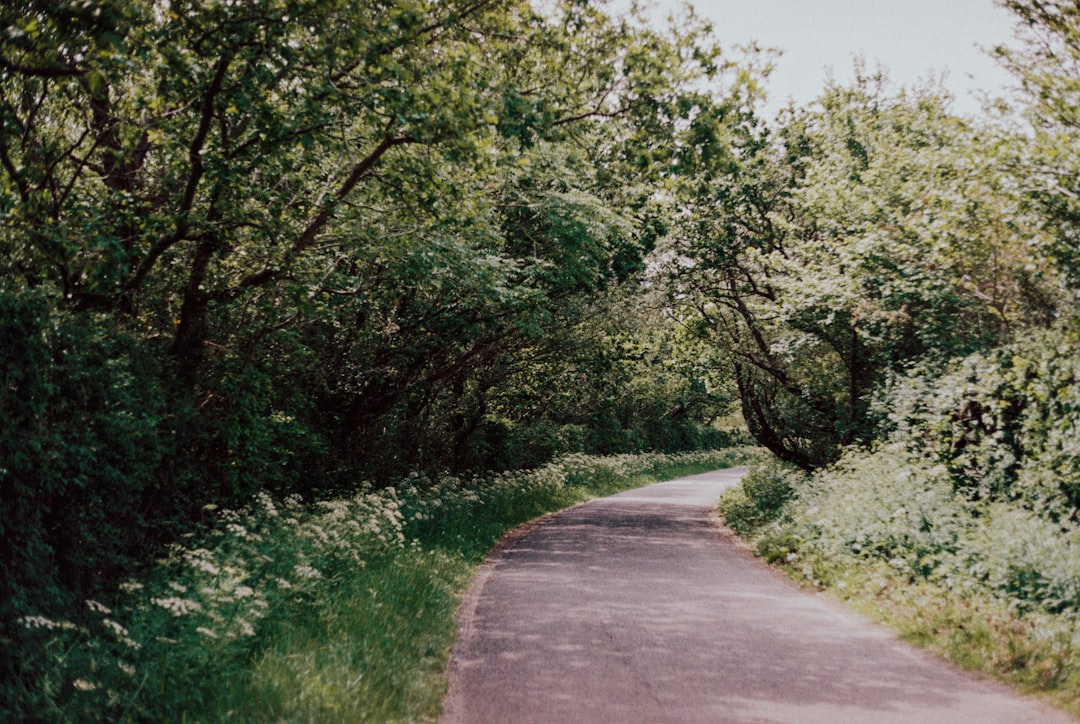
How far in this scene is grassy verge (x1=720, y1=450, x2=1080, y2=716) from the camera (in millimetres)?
6922

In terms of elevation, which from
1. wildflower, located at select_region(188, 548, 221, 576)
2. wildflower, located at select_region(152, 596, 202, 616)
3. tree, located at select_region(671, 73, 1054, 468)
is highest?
tree, located at select_region(671, 73, 1054, 468)

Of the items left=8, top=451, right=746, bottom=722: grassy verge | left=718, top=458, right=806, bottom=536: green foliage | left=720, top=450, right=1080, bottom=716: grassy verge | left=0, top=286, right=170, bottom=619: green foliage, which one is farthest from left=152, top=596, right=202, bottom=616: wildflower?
left=718, top=458, right=806, bottom=536: green foliage

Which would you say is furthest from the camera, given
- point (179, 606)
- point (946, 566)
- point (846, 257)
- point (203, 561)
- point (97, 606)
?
point (846, 257)

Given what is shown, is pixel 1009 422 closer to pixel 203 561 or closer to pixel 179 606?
pixel 203 561

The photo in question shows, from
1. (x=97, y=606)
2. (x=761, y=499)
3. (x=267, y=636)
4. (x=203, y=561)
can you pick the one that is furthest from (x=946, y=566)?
(x=761, y=499)

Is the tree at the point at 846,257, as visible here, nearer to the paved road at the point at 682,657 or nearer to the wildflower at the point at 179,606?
the paved road at the point at 682,657

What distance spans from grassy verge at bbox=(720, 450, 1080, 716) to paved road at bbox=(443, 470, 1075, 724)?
351 mm

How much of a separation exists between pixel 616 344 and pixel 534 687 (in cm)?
1686

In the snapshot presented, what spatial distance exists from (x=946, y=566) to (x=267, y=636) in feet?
23.8

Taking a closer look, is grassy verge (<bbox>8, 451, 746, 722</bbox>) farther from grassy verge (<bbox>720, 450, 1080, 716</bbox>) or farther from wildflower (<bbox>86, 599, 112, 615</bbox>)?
grassy verge (<bbox>720, 450, 1080, 716</bbox>)

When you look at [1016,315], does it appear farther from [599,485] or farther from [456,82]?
[599,485]

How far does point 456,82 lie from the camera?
855cm

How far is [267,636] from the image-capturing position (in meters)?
6.92

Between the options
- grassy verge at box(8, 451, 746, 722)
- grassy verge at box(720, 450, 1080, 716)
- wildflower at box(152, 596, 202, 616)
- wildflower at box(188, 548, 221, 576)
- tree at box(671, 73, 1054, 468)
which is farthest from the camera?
tree at box(671, 73, 1054, 468)
